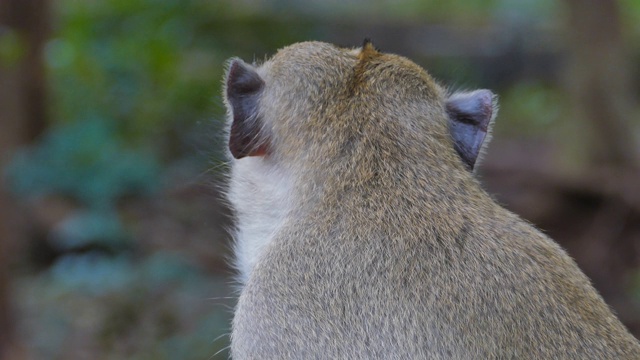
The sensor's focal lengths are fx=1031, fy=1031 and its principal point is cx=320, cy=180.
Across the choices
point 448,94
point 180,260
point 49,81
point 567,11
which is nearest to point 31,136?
point 49,81

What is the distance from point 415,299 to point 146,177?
4659mm

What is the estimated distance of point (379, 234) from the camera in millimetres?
2736

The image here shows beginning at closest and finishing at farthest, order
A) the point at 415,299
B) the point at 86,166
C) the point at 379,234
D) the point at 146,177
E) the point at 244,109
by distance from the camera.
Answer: the point at 415,299
the point at 379,234
the point at 244,109
the point at 86,166
the point at 146,177

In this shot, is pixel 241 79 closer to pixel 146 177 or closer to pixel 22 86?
pixel 146 177

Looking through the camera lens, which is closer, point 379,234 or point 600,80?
point 379,234

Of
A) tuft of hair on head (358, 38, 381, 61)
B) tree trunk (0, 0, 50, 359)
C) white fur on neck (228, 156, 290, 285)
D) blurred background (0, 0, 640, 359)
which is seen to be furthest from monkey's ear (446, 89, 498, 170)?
tree trunk (0, 0, 50, 359)

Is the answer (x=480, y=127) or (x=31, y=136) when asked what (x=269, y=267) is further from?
(x=31, y=136)

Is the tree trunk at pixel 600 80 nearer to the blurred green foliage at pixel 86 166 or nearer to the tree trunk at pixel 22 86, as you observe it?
the blurred green foliage at pixel 86 166

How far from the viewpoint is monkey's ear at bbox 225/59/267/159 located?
10.1 ft

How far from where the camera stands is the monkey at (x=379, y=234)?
2.61m


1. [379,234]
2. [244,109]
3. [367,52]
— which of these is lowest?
[379,234]

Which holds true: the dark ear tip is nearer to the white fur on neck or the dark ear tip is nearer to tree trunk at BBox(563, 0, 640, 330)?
the white fur on neck

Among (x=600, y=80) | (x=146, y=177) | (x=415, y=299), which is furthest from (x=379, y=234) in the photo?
(x=600, y=80)

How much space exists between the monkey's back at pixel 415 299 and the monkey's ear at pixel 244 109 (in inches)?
14.2
